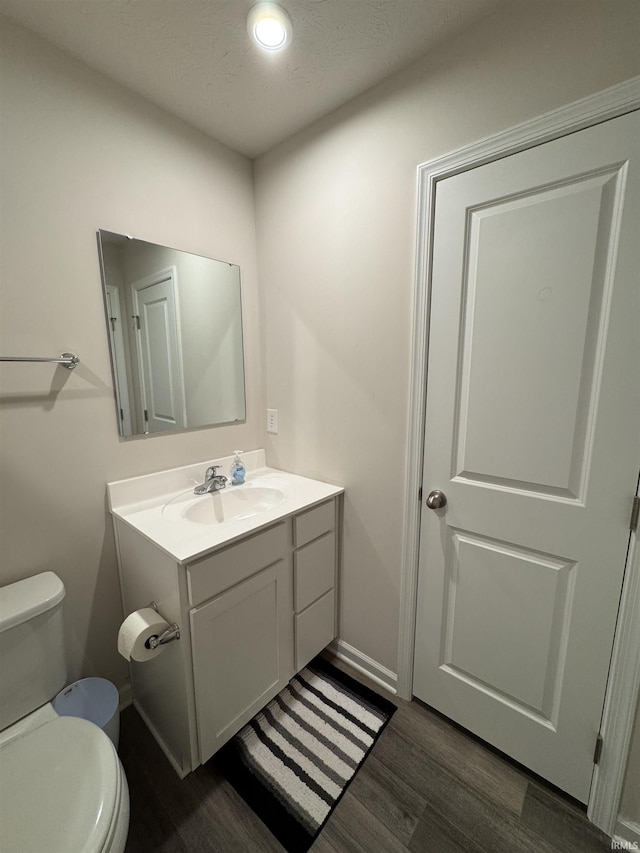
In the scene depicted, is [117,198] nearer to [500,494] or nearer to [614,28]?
[614,28]

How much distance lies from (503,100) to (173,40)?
1.05 metres

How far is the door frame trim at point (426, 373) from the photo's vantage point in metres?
0.91

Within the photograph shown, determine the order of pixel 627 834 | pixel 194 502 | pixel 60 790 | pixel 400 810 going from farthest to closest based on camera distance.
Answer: pixel 194 502 → pixel 400 810 → pixel 627 834 → pixel 60 790

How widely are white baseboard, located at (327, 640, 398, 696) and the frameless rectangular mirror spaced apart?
127cm

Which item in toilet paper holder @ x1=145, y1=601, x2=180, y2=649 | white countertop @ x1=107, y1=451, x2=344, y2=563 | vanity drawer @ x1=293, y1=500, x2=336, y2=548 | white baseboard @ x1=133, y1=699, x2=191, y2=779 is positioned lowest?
white baseboard @ x1=133, y1=699, x2=191, y2=779

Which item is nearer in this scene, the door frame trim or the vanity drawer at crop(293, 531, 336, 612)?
the door frame trim

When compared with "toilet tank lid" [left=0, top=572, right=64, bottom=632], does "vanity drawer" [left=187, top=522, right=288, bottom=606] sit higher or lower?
higher

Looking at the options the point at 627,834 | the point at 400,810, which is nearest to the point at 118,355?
the point at 400,810

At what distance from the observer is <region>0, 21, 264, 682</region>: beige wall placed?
1.10 meters

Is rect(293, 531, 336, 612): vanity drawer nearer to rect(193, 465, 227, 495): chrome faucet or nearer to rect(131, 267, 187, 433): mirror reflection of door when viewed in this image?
rect(193, 465, 227, 495): chrome faucet

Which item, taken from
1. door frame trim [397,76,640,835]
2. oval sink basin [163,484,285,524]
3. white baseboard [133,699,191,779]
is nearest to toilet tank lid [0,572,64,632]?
oval sink basin [163,484,285,524]

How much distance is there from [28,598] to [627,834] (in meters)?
1.92

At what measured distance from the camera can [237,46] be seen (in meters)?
1.11

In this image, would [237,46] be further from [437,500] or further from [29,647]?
[29,647]
